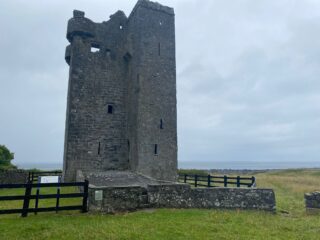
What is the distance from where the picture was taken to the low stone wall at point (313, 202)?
12.1 m

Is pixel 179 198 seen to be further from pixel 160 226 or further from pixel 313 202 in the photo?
pixel 313 202

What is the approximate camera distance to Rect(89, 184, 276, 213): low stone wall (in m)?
10.4

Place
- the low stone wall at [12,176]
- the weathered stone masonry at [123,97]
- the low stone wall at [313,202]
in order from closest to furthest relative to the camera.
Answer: the low stone wall at [313,202]
the weathered stone masonry at [123,97]
the low stone wall at [12,176]

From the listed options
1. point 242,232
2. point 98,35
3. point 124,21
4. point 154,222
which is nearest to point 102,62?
point 98,35

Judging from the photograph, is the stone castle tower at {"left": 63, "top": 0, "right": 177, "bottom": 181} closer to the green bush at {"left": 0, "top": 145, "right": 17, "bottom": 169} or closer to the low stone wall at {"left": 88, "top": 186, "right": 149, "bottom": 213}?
the low stone wall at {"left": 88, "top": 186, "right": 149, "bottom": 213}

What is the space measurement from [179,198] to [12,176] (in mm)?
15348

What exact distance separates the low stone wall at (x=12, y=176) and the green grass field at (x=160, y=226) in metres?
12.8

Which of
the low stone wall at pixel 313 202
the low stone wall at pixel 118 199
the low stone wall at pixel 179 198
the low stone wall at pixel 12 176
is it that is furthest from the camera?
the low stone wall at pixel 12 176

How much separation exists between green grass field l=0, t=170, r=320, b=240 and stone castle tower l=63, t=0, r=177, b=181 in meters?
9.64

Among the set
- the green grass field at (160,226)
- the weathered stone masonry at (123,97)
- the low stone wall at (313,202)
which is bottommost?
the green grass field at (160,226)

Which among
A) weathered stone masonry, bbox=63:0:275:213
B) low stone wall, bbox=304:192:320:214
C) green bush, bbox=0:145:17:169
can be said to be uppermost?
weathered stone masonry, bbox=63:0:275:213

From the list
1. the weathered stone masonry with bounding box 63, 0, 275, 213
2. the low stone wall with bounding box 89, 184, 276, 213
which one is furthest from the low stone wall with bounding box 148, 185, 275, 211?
the weathered stone masonry with bounding box 63, 0, 275, 213

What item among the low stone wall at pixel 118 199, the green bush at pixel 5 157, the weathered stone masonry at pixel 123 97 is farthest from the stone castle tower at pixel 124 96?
the green bush at pixel 5 157

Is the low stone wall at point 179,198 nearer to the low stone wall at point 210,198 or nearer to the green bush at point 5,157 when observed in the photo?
the low stone wall at point 210,198
